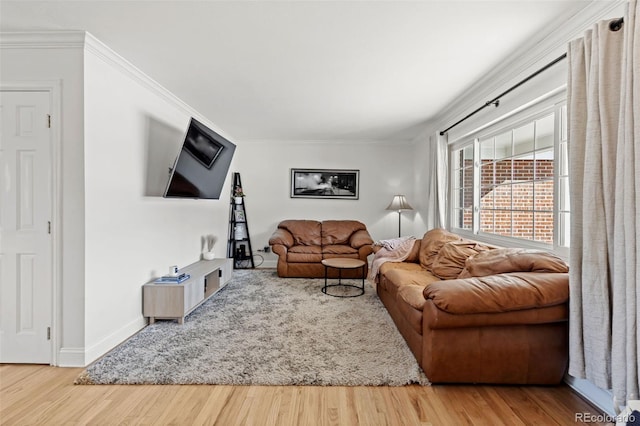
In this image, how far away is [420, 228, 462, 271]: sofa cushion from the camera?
3.37 m

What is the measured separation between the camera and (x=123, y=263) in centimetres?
264

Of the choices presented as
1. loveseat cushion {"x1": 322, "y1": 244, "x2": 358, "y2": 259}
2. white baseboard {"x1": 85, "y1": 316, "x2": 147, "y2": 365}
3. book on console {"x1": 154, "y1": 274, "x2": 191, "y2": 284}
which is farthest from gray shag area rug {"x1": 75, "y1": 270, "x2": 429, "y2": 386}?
loveseat cushion {"x1": 322, "y1": 244, "x2": 358, "y2": 259}

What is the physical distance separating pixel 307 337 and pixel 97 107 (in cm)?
255

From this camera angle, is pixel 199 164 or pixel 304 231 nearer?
pixel 199 164

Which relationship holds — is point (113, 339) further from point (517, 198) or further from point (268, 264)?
point (517, 198)

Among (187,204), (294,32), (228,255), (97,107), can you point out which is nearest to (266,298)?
(187,204)

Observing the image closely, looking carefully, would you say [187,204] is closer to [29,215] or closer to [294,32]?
[29,215]

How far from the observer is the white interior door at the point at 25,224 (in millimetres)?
2250

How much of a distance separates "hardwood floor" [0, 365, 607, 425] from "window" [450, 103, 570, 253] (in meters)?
1.26

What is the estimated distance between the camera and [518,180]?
118 inches

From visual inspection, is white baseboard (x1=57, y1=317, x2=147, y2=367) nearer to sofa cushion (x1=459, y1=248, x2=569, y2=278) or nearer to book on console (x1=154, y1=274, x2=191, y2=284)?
book on console (x1=154, y1=274, x2=191, y2=284)

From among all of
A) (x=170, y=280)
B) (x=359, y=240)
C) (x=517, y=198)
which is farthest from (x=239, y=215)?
(x=517, y=198)

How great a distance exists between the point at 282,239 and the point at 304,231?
2.02 feet

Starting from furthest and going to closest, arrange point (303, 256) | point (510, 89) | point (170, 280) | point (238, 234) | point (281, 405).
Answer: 1. point (238, 234)
2. point (303, 256)
3. point (170, 280)
4. point (510, 89)
5. point (281, 405)
